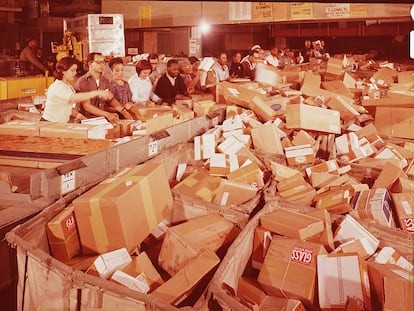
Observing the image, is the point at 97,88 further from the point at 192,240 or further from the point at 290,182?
the point at 192,240

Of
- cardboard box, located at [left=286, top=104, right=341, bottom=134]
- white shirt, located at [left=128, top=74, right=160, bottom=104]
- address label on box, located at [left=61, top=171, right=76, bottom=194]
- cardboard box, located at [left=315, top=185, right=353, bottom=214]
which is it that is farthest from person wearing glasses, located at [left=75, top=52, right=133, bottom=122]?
cardboard box, located at [left=315, top=185, right=353, bottom=214]

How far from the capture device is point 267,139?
13.8ft

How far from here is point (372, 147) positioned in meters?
4.25

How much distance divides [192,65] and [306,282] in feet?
20.9

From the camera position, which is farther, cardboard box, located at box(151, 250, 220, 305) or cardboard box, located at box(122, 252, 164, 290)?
cardboard box, located at box(122, 252, 164, 290)

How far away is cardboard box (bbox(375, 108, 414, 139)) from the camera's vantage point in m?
4.73

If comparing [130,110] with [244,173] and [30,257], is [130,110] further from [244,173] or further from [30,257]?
[30,257]

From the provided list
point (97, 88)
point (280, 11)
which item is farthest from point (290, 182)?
point (280, 11)

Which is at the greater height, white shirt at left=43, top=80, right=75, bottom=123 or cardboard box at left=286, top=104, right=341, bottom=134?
white shirt at left=43, top=80, right=75, bottom=123

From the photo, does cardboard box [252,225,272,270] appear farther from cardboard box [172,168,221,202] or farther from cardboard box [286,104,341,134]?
cardboard box [286,104,341,134]

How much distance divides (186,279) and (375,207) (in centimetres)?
147

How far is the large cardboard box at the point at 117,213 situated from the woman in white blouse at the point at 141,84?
332 centimetres

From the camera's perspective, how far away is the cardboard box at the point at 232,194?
3.20 metres

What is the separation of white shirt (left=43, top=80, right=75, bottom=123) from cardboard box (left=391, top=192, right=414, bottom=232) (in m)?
3.21
